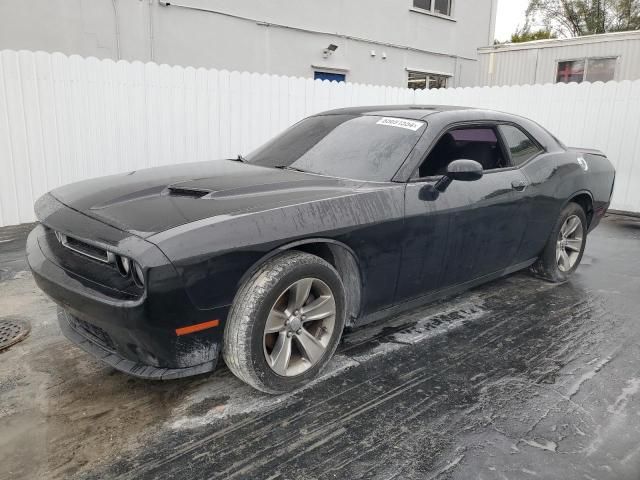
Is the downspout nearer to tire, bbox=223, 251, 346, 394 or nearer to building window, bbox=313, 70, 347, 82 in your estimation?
building window, bbox=313, 70, 347, 82

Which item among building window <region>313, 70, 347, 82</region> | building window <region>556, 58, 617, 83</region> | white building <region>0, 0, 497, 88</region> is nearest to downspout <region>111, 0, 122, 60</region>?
white building <region>0, 0, 497, 88</region>

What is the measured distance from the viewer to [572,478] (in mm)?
2109

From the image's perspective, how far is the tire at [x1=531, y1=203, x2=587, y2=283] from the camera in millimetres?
4426

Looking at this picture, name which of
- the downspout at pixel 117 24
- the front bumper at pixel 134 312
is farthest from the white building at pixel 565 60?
the front bumper at pixel 134 312

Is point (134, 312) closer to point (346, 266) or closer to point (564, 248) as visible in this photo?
point (346, 266)

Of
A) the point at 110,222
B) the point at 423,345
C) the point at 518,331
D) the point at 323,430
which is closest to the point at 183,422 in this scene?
the point at 323,430

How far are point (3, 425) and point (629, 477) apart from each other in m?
2.86

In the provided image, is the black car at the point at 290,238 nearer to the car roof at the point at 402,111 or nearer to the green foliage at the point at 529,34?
the car roof at the point at 402,111

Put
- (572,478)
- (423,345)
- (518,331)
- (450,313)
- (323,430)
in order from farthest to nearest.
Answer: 1. (450,313)
2. (518,331)
3. (423,345)
4. (323,430)
5. (572,478)

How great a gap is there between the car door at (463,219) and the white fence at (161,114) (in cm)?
467

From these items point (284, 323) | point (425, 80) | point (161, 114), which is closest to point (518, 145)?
point (284, 323)

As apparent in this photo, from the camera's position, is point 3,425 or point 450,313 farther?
point 450,313

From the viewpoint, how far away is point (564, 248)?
4.68 meters

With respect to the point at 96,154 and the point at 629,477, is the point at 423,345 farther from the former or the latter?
the point at 96,154
